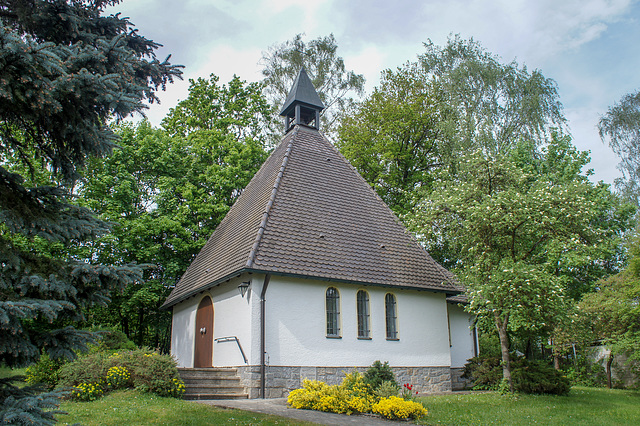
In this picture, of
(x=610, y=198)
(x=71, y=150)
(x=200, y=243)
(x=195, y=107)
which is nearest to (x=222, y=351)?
(x=200, y=243)

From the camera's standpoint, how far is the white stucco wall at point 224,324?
12445 mm

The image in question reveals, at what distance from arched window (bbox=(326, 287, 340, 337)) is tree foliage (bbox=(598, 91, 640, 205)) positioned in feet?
65.2

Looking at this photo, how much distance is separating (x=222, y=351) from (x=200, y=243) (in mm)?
7073

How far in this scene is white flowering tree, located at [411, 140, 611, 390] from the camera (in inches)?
474

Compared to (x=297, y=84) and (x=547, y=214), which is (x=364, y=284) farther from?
(x=297, y=84)

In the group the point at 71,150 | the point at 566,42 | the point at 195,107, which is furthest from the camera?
the point at 195,107

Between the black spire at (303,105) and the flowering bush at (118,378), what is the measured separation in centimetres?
1195

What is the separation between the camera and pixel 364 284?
14.0 m

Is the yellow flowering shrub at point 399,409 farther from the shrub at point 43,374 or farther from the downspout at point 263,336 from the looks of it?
the shrub at point 43,374

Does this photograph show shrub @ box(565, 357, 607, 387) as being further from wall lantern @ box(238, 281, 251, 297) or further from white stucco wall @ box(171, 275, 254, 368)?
wall lantern @ box(238, 281, 251, 297)

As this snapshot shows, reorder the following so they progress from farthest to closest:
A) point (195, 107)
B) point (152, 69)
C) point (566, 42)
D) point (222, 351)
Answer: point (195, 107)
point (222, 351)
point (566, 42)
point (152, 69)

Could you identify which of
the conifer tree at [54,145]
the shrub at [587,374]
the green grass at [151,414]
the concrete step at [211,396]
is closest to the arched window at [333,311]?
the concrete step at [211,396]

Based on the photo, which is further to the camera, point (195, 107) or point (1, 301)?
point (195, 107)

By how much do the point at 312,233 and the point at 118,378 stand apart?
6.49 m
